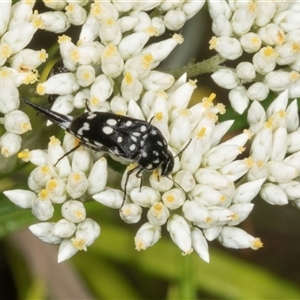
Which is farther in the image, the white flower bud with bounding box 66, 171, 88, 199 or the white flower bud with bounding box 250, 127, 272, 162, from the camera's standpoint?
the white flower bud with bounding box 250, 127, 272, 162

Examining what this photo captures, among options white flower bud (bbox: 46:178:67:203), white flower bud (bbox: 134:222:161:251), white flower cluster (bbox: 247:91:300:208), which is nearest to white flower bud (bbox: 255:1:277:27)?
white flower cluster (bbox: 247:91:300:208)

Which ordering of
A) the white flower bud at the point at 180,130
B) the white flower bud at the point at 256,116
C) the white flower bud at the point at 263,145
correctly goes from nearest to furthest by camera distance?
the white flower bud at the point at 180,130, the white flower bud at the point at 263,145, the white flower bud at the point at 256,116

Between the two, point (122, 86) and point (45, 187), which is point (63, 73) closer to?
point (122, 86)

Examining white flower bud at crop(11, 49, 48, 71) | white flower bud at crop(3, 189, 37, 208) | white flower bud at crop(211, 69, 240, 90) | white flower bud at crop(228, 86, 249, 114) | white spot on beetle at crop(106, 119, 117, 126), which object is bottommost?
white flower bud at crop(3, 189, 37, 208)

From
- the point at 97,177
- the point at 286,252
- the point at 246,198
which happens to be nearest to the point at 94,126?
the point at 97,177

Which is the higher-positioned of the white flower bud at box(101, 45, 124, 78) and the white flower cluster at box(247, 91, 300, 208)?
the white flower bud at box(101, 45, 124, 78)

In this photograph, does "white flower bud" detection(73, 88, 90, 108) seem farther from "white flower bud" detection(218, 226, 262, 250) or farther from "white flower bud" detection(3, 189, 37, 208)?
"white flower bud" detection(218, 226, 262, 250)

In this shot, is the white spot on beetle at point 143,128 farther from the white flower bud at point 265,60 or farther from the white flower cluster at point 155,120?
the white flower bud at point 265,60

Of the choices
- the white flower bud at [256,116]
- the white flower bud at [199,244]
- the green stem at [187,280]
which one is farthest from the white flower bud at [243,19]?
the green stem at [187,280]

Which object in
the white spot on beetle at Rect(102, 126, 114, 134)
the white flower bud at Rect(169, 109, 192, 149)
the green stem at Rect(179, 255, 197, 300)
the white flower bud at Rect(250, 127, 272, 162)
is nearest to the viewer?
the white spot on beetle at Rect(102, 126, 114, 134)
